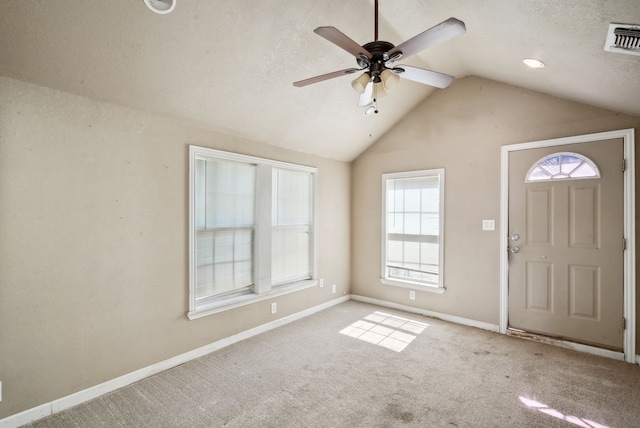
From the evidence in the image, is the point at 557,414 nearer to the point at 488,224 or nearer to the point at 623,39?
the point at 488,224

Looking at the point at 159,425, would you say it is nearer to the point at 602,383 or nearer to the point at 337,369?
the point at 337,369

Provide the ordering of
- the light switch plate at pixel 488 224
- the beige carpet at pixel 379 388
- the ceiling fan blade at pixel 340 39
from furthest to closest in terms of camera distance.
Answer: the light switch plate at pixel 488 224 < the beige carpet at pixel 379 388 < the ceiling fan blade at pixel 340 39

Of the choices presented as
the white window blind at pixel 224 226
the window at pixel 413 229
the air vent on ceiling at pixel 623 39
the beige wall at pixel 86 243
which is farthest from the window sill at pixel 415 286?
the air vent on ceiling at pixel 623 39

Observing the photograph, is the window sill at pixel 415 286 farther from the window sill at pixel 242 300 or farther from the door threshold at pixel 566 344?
the window sill at pixel 242 300

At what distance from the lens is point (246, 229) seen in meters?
3.50

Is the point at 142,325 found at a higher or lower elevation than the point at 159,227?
lower

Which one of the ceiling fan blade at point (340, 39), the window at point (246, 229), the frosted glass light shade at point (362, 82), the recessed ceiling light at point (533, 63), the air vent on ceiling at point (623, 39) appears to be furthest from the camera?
the window at point (246, 229)

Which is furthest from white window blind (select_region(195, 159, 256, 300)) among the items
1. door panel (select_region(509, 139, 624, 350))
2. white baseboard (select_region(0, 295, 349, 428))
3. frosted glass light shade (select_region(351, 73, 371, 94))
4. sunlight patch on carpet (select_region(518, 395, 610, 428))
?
door panel (select_region(509, 139, 624, 350))

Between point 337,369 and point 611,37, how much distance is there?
3068mm

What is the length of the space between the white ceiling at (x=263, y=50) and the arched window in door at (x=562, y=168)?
0.54 metres

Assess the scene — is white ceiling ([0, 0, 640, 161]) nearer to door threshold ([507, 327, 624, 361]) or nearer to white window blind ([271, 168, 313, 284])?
white window blind ([271, 168, 313, 284])

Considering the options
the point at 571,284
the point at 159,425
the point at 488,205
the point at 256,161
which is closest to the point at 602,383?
the point at 571,284

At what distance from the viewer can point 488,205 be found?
3693 mm

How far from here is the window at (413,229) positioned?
4.13 m
